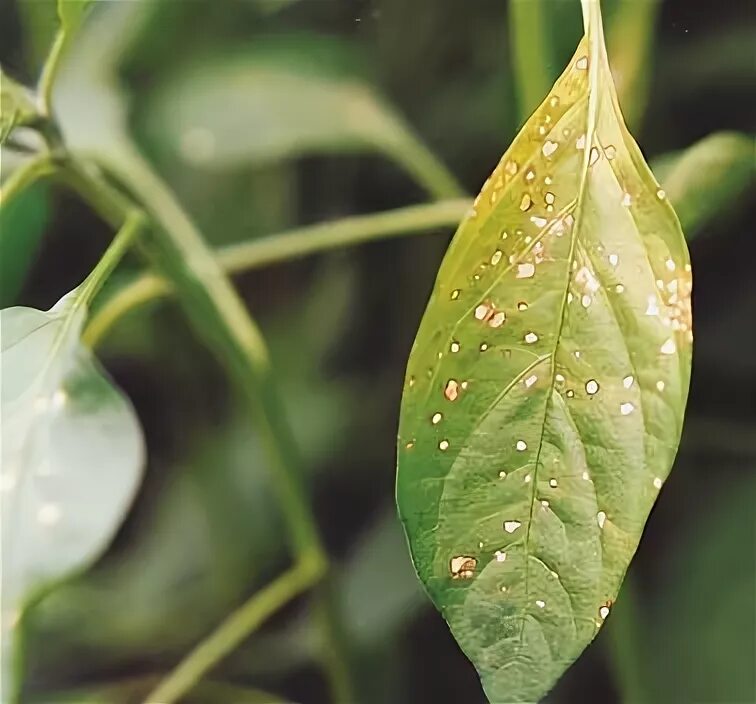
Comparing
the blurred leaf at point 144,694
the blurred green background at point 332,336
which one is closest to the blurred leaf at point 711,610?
the blurred green background at point 332,336

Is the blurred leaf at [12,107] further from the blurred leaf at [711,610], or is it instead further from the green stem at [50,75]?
the blurred leaf at [711,610]

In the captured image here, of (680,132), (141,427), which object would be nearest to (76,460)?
(141,427)

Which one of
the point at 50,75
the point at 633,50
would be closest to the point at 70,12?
the point at 50,75

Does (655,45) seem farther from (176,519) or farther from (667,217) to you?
(176,519)

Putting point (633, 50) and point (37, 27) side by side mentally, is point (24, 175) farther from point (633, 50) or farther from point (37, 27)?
point (633, 50)

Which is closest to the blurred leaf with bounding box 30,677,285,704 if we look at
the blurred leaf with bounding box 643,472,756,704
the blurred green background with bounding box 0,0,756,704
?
the blurred green background with bounding box 0,0,756,704

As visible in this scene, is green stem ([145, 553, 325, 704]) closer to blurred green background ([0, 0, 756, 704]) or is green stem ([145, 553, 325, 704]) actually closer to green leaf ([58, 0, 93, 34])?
blurred green background ([0, 0, 756, 704])
